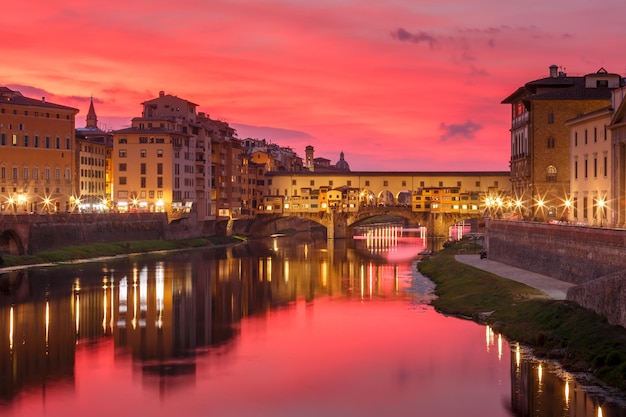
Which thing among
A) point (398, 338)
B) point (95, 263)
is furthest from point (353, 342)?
point (95, 263)

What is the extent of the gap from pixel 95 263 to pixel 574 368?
63.0 metres

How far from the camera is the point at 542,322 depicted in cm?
4353

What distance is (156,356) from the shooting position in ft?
142

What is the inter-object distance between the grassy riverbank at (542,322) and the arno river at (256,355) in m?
0.96

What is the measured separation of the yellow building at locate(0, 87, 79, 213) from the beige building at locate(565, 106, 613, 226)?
67.9m

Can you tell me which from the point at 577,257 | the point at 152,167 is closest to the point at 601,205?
the point at 577,257

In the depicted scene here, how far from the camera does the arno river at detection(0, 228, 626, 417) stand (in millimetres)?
34188

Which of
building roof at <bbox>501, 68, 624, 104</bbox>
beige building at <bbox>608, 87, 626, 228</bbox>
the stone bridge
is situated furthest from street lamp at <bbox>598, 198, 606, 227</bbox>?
the stone bridge

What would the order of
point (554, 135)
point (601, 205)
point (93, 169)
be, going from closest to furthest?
point (601, 205), point (554, 135), point (93, 169)

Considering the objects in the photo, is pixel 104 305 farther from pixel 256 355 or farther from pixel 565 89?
pixel 565 89

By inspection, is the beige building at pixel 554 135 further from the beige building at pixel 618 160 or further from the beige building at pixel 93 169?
the beige building at pixel 93 169

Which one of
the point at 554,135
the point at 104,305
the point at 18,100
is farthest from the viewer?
the point at 18,100

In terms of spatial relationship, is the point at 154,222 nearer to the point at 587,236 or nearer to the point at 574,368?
the point at 587,236

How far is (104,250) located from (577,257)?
6088 centimetres
